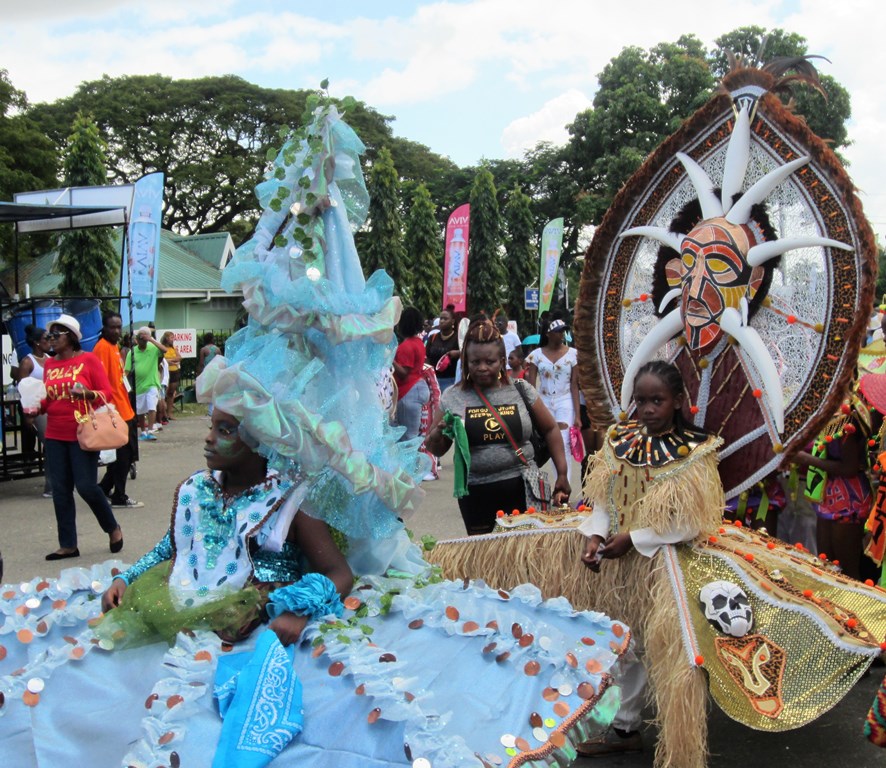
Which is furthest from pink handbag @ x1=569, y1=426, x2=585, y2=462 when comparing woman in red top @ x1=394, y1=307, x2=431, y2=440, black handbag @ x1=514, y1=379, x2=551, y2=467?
black handbag @ x1=514, y1=379, x2=551, y2=467

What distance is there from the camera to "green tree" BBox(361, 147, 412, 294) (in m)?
26.4

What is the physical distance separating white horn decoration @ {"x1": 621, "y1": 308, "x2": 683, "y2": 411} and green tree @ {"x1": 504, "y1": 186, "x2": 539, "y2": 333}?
1153 inches

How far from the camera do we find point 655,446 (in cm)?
373

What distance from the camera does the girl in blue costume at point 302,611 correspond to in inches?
89.9

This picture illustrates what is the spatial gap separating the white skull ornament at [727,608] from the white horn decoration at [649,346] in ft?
3.71

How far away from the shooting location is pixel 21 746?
2.30m

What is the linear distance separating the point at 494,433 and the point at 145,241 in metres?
10.6

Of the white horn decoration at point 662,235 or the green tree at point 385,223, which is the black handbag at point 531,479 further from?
the green tree at point 385,223

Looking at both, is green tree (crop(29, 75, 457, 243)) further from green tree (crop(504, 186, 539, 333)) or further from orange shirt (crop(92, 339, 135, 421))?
orange shirt (crop(92, 339, 135, 421))

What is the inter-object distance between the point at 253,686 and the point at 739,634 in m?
1.93

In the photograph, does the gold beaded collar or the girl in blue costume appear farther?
the gold beaded collar

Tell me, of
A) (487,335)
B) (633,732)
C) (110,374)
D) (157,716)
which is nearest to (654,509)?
(633,732)

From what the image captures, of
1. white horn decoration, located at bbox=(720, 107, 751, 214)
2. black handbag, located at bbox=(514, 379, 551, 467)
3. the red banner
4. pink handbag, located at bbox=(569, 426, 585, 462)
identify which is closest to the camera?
white horn decoration, located at bbox=(720, 107, 751, 214)

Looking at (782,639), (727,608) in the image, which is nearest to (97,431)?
(727,608)
